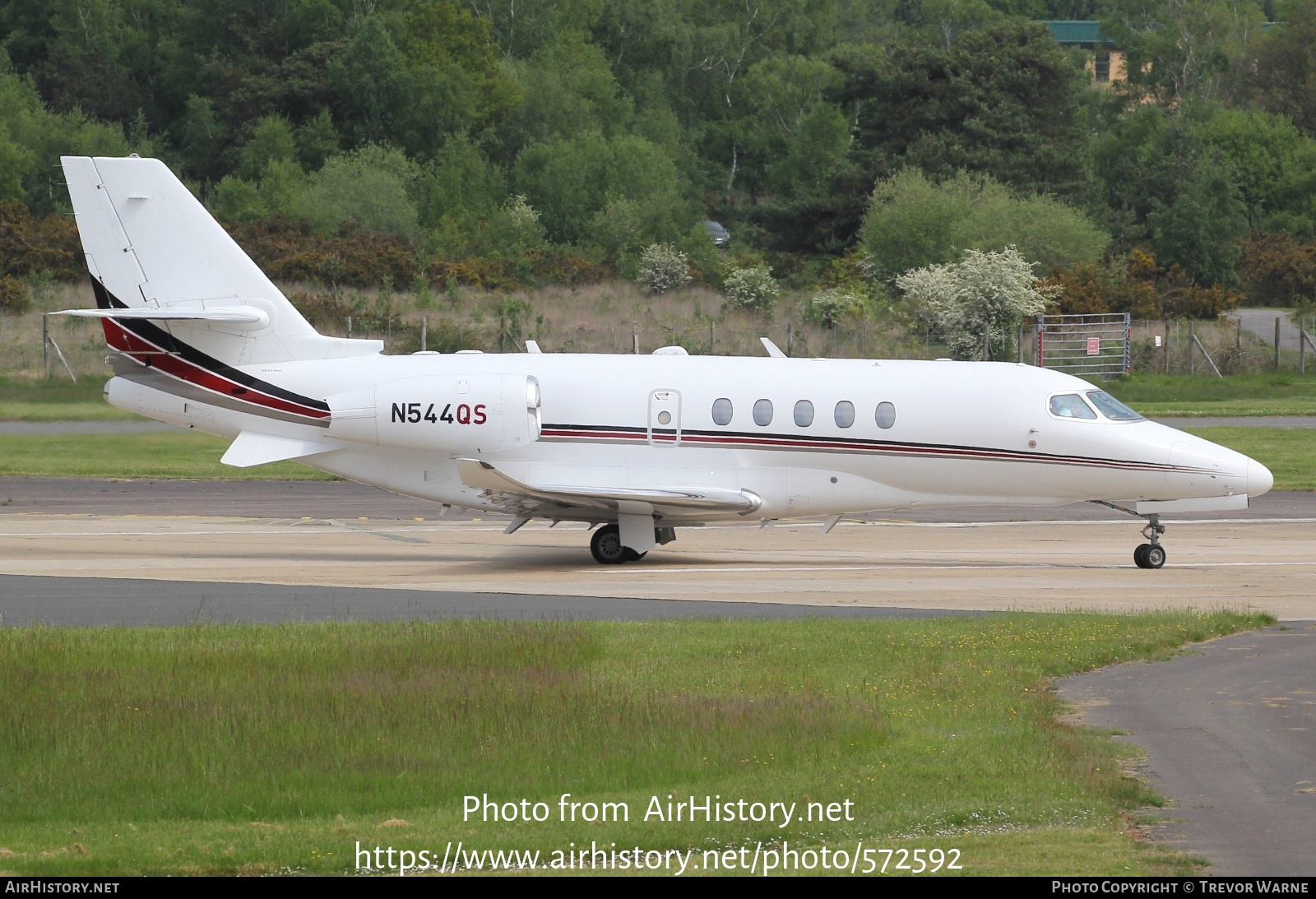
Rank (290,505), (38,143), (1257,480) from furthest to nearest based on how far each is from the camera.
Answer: (38,143) < (290,505) < (1257,480)

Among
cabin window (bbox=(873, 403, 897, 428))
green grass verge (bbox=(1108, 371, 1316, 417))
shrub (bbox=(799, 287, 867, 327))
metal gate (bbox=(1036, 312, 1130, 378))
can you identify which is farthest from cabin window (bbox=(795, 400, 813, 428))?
shrub (bbox=(799, 287, 867, 327))

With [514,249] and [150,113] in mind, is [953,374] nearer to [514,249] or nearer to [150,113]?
[514,249]

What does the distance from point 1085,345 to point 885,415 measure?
33958 millimetres

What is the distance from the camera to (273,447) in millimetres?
25594

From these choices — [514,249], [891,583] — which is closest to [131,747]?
[891,583]

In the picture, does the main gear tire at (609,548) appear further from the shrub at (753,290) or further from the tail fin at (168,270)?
the shrub at (753,290)

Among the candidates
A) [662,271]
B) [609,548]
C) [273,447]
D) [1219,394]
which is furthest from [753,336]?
[273,447]

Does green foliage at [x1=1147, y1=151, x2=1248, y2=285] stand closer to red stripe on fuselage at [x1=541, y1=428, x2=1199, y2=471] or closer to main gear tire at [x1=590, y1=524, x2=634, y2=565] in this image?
red stripe on fuselage at [x1=541, y1=428, x2=1199, y2=471]

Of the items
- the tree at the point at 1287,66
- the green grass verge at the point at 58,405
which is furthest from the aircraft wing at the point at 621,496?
the tree at the point at 1287,66

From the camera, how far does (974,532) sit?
2992 cm

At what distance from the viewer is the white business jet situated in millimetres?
24453

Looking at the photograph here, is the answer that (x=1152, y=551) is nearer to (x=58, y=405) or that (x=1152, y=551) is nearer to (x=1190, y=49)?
(x=58, y=405)

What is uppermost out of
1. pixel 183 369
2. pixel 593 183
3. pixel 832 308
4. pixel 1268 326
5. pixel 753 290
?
pixel 593 183

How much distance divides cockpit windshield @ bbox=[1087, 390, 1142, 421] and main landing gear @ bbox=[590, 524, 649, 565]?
270 inches
